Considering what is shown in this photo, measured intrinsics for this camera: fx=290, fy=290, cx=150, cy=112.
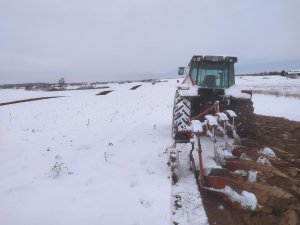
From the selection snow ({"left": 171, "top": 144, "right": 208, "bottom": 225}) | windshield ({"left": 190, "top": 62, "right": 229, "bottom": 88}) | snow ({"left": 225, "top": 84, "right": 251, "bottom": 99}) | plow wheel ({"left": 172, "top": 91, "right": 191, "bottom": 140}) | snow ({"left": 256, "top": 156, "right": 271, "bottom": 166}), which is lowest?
snow ({"left": 171, "top": 144, "right": 208, "bottom": 225})

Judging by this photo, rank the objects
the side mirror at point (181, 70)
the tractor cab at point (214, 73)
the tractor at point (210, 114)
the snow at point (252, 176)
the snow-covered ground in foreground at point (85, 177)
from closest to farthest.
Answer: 1. the snow-covered ground in foreground at point (85, 177)
2. the snow at point (252, 176)
3. the tractor at point (210, 114)
4. the tractor cab at point (214, 73)
5. the side mirror at point (181, 70)

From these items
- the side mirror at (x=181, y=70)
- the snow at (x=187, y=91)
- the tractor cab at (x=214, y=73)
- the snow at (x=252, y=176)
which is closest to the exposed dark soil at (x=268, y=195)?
the snow at (x=252, y=176)

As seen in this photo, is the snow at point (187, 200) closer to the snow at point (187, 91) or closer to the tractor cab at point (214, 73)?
the snow at point (187, 91)

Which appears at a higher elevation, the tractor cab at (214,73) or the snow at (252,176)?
the tractor cab at (214,73)

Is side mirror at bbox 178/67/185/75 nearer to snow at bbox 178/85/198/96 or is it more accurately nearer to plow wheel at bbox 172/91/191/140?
snow at bbox 178/85/198/96

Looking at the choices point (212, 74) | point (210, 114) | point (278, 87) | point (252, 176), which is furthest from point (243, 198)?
point (278, 87)

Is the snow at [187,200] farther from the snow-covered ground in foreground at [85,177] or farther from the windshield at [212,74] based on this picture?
the windshield at [212,74]

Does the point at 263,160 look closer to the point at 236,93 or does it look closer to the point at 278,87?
the point at 236,93

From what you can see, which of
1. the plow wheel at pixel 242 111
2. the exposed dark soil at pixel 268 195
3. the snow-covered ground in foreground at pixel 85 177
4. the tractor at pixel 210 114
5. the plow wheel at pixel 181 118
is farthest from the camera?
A: the plow wheel at pixel 242 111

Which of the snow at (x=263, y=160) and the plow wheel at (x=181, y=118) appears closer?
the snow at (x=263, y=160)

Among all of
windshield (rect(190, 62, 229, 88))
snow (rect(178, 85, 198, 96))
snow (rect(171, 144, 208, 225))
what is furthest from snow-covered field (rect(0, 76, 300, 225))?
windshield (rect(190, 62, 229, 88))

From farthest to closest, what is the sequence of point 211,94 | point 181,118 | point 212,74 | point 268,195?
point 212,74 < point 211,94 < point 181,118 < point 268,195

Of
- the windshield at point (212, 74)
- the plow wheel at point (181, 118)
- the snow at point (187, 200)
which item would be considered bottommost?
the snow at point (187, 200)

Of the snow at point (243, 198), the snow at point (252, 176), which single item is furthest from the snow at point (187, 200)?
the snow at point (252, 176)
